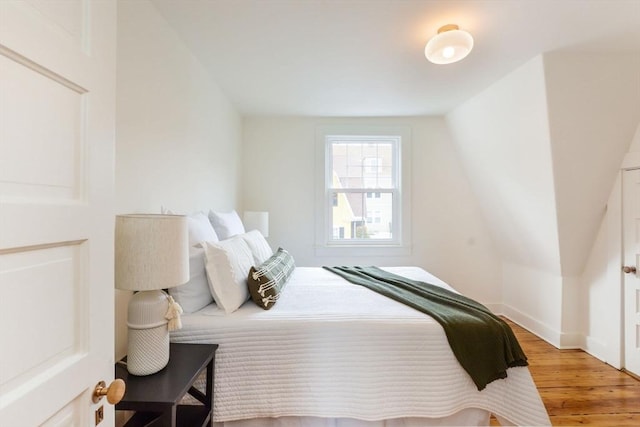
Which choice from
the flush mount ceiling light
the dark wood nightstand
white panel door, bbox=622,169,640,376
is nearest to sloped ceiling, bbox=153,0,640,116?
the flush mount ceiling light

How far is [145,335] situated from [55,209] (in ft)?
2.66

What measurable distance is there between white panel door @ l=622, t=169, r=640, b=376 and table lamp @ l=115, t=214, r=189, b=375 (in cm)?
318

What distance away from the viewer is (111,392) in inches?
27.7

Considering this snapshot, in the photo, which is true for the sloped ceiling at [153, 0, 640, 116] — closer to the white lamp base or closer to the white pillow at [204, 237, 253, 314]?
the white pillow at [204, 237, 253, 314]

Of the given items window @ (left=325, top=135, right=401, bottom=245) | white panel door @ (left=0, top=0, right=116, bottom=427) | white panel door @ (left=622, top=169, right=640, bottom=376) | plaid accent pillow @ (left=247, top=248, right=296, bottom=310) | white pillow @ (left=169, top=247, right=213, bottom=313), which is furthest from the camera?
window @ (left=325, top=135, right=401, bottom=245)

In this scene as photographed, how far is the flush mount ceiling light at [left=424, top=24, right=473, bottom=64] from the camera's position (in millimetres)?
1795

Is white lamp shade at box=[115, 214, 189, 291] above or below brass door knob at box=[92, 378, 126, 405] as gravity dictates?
above

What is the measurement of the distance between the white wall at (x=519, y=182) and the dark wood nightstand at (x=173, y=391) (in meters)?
2.74

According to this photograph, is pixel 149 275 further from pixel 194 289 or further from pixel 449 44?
pixel 449 44

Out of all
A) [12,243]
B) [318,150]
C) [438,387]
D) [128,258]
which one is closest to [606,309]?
[438,387]

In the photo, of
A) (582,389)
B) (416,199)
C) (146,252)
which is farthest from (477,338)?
(416,199)

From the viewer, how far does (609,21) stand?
1.79 metres

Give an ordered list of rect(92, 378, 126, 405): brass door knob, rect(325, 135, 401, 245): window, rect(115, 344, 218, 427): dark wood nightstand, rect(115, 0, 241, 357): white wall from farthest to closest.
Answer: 1. rect(325, 135, 401, 245): window
2. rect(115, 0, 241, 357): white wall
3. rect(115, 344, 218, 427): dark wood nightstand
4. rect(92, 378, 126, 405): brass door knob

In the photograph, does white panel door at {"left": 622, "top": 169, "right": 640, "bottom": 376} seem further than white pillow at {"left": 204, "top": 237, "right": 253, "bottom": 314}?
Yes
